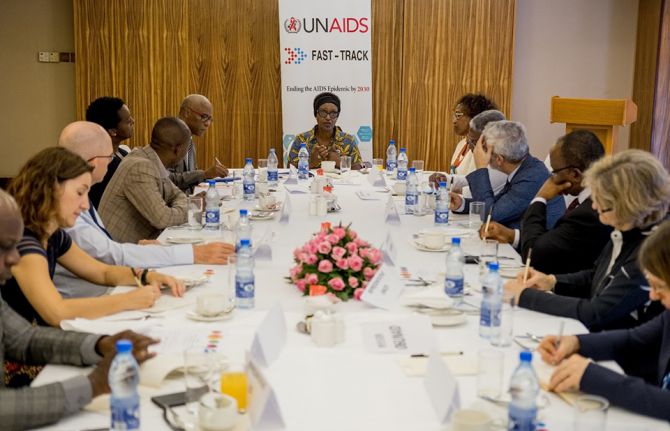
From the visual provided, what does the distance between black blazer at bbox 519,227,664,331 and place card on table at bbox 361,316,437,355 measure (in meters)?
0.47

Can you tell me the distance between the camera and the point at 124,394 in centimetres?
172

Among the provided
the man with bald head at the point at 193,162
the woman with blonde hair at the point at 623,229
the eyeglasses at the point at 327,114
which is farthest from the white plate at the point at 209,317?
the eyeglasses at the point at 327,114

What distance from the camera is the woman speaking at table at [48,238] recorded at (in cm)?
254

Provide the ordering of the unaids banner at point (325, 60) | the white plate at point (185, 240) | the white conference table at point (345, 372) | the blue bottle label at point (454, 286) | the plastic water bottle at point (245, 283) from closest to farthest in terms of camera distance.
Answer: the white conference table at point (345, 372), the plastic water bottle at point (245, 283), the blue bottle label at point (454, 286), the white plate at point (185, 240), the unaids banner at point (325, 60)

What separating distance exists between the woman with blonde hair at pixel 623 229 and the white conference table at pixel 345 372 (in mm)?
64

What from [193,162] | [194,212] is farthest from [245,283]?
[193,162]

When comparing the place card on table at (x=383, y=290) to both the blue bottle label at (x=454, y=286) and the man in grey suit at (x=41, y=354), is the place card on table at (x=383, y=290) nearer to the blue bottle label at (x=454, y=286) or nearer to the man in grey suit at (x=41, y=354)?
the blue bottle label at (x=454, y=286)

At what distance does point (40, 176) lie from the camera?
266cm

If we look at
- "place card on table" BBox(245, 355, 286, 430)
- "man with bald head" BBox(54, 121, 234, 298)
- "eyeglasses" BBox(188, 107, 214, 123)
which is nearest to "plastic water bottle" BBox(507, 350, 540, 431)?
"place card on table" BBox(245, 355, 286, 430)

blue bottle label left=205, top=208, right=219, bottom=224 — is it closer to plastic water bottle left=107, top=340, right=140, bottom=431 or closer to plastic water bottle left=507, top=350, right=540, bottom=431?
plastic water bottle left=107, top=340, right=140, bottom=431

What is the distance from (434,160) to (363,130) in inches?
32.5

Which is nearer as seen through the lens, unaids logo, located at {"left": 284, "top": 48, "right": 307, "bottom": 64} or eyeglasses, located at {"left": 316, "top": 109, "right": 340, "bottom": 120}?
eyeglasses, located at {"left": 316, "top": 109, "right": 340, "bottom": 120}

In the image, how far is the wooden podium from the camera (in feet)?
22.6

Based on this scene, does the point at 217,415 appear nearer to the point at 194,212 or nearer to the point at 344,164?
the point at 194,212
